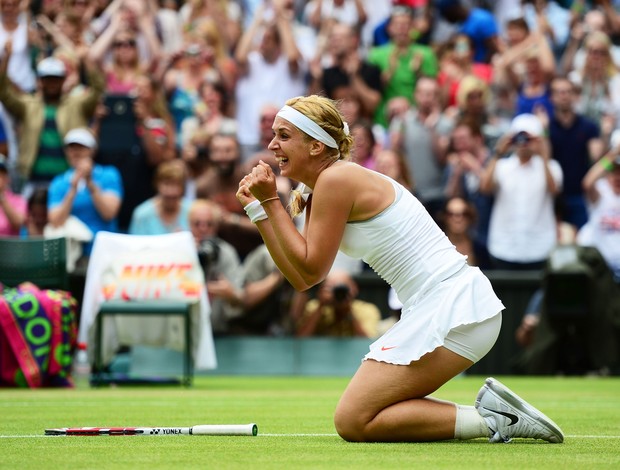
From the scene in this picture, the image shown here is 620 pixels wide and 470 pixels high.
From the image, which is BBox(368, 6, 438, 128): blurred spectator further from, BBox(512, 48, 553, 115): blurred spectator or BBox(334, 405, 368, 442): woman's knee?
BBox(334, 405, 368, 442): woman's knee

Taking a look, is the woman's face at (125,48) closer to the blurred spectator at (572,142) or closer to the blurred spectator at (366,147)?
the blurred spectator at (366,147)

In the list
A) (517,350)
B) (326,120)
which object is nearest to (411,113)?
(517,350)

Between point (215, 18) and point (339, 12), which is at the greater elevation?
point (339, 12)

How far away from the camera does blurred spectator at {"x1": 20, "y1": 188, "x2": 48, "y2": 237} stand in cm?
1341

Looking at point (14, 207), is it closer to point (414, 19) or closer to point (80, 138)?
point (80, 138)

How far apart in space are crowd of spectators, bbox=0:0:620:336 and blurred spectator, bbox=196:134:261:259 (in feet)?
0.07

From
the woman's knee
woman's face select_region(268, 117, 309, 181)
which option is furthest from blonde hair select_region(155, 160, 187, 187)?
the woman's knee

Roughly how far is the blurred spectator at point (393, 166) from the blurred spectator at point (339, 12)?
3.98m

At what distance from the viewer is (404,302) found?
20.2 feet

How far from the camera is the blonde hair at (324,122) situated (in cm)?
618

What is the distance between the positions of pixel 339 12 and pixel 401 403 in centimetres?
1192

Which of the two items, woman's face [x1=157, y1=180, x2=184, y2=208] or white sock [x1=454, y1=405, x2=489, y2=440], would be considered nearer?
white sock [x1=454, y1=405, x2=489, y2=440]

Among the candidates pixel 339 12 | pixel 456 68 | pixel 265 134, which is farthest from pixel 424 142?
pixel 339 12

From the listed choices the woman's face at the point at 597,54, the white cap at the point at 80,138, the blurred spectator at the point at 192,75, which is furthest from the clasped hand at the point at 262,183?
the woman's face at the point at 597,54
